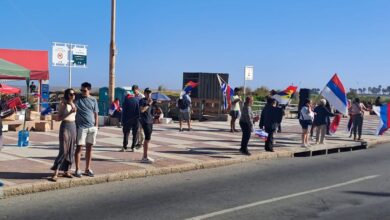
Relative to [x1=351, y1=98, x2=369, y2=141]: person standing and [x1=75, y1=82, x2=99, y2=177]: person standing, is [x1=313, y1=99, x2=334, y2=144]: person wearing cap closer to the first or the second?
[x1=351, y1=98, x2=369, y2=141]: person standing

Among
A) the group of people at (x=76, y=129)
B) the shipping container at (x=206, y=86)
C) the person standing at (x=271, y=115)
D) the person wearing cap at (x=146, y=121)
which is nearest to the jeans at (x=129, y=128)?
the person wearing cap at (x=146, y=121)

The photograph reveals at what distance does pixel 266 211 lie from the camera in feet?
25.4

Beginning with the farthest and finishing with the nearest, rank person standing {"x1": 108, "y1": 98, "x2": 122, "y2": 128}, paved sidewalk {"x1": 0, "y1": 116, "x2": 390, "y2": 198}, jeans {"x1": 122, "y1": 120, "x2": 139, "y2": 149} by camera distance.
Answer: person standing {"x1": 108, "y1": 98, "x2": 122, "y2": 128} < jeans {"x1": 122, "y1": 120, "x2": 139, "y2": 149} < paved sidewalk {"x1": 0, "y1": 116, "x2": 390, "y2": 198}

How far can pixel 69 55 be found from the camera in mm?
24422

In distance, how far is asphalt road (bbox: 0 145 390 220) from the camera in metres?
7.41

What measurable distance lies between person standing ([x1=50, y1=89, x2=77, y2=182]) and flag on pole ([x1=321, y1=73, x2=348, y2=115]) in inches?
456

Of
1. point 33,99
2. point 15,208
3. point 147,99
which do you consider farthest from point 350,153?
point 33,99

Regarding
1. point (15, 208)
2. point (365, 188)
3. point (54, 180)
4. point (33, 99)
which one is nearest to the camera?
point (15, 208)

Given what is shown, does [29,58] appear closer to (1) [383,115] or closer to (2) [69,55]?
(2) [69,55]

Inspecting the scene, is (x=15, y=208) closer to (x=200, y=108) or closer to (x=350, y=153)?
(x=350, y=153)

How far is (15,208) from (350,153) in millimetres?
11928

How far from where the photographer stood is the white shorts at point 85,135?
9.44 metres

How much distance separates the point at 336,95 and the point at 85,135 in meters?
11.5

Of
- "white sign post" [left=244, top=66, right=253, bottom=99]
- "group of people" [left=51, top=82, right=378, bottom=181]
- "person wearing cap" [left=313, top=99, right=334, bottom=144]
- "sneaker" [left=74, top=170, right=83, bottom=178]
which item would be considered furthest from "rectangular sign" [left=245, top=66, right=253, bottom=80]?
"sneaker" [left=74, top=170, right=83, bottom=178]
